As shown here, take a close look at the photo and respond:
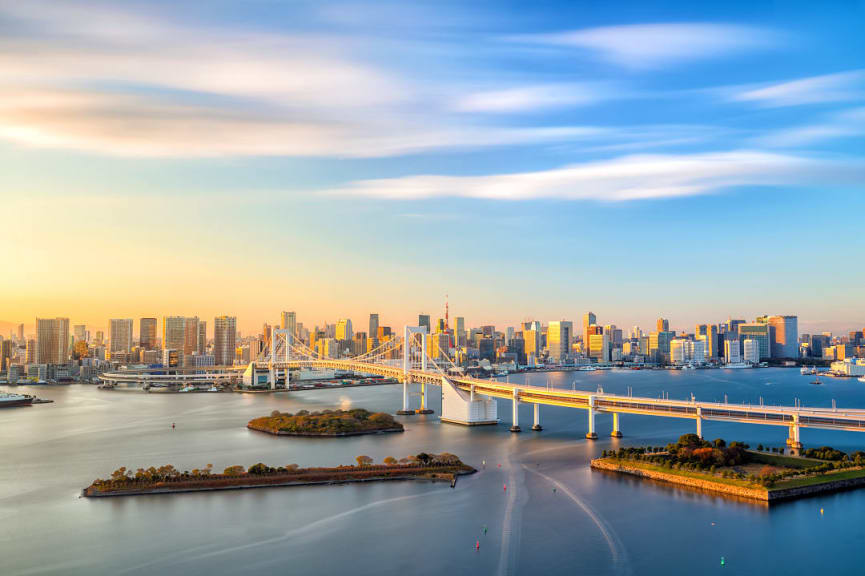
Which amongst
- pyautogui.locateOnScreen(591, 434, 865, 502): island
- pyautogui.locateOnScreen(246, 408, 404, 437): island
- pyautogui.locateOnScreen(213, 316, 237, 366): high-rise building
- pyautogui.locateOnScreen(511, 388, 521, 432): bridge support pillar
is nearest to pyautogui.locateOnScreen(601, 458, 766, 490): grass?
pyautogui.locateOnScreen(591, 434, 865, 502): island

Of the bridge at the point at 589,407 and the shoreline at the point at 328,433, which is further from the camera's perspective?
the shoreline at the point at 328,433

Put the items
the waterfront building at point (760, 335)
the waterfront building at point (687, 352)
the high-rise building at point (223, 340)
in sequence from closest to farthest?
the high-rise building at point (223, 340)
the waterfront building at point (687, 352)
the waterfront building at point (760, 335)

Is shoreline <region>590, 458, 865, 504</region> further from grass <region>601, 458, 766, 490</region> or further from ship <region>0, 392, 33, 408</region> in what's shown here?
ship <region>0, 392, 33, 408</region>

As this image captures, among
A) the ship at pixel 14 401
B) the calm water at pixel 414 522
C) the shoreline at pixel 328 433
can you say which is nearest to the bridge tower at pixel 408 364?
the shoreline at pixel 328 433

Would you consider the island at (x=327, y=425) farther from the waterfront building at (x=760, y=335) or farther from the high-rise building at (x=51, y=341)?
the waterfront building at (x=760, y=335)

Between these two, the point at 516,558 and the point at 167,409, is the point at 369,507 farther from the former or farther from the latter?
the point at 167,409

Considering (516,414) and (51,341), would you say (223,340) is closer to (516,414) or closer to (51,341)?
(51,341)

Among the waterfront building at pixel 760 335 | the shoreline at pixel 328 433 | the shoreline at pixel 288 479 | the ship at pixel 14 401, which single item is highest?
the waterfront building at pixel 760 335
